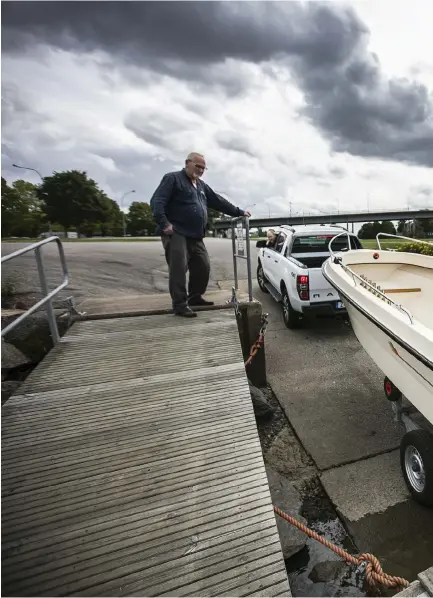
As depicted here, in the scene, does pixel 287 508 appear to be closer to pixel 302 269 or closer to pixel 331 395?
pixel 331 395

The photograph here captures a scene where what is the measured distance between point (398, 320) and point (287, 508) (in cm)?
163

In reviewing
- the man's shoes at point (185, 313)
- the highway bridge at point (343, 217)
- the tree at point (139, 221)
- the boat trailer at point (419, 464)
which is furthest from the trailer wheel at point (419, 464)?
the tree at point (139, 221)

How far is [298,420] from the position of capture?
11.0 ft

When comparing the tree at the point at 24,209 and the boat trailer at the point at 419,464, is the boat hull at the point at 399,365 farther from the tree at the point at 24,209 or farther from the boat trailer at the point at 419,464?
the tree at the point at 24,209

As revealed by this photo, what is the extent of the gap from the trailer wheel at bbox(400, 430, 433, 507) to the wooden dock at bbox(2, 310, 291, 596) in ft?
4.03

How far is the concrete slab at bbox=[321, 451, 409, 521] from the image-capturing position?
234 cm

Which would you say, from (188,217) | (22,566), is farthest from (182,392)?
(188,217)

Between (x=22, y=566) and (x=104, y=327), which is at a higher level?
(x=104, y=327)

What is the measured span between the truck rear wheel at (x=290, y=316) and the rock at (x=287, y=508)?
339 cm

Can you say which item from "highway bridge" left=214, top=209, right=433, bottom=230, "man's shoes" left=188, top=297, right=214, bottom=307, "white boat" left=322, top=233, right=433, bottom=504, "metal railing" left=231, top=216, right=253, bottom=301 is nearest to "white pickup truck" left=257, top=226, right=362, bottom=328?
"white boat" left=322, top=233, right=433, bottom=504

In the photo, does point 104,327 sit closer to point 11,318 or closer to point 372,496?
point 11,318

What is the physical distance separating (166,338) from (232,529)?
2008 millimetres

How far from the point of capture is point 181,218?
3695 mm

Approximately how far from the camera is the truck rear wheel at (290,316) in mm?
5734
